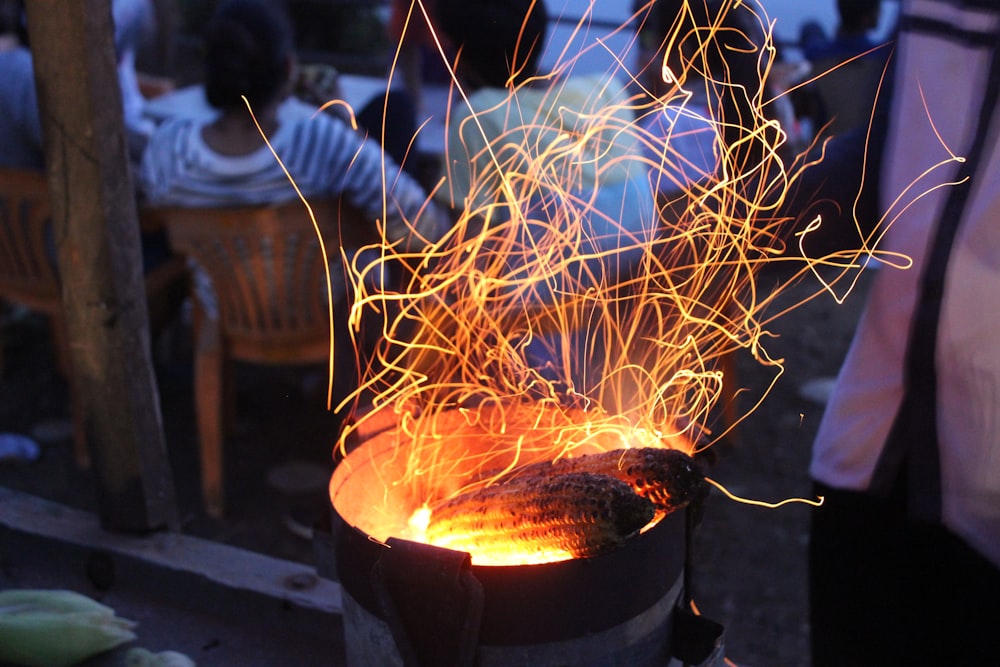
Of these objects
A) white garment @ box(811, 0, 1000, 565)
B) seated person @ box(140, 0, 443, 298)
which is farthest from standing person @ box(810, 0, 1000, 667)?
seated person @ box(140, 0, 443, 298)

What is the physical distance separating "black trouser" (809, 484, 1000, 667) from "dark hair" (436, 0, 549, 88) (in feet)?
5.49

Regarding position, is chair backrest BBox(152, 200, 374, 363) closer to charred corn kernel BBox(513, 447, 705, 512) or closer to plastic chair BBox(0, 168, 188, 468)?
plastic chair BBox(0, 168, 188, 468)

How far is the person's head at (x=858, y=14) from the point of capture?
16.2ft

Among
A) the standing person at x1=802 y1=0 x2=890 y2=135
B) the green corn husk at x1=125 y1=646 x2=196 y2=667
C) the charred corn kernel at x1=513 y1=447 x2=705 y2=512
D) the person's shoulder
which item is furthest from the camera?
the standing person at x1=802 y1=0 x2=890 y2=135

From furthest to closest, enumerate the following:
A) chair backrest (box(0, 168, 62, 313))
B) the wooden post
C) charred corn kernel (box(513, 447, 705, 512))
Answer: chair backrest (box(0, 168, 62, 313)) < the wooden post < charred corn kernel (box(513, 447, 705, 512))

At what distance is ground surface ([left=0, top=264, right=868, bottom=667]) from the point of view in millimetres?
3496

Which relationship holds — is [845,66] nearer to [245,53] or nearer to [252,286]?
[245,53]

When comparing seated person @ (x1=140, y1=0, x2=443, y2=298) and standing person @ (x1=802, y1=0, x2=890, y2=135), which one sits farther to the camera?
standing person @ (x1=802, y1=0, x2=890, y2=135)

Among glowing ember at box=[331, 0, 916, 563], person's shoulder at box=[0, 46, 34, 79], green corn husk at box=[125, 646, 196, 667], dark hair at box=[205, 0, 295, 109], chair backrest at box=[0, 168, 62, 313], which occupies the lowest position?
green corn husk at box=[125, 646, 196, 667]

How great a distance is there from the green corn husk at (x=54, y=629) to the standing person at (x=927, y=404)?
68.2 inches

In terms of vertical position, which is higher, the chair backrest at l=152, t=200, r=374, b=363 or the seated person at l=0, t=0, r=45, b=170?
the seated person at l=0, t=0, r=45, b=170

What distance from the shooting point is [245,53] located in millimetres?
3574

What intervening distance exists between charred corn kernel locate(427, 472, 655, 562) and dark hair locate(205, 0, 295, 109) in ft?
8.07

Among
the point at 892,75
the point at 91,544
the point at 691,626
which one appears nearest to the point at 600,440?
the point at 691,626
